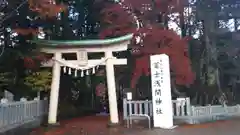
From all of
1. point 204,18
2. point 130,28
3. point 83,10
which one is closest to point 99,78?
point 83,10

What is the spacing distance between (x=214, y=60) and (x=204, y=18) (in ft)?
9.10

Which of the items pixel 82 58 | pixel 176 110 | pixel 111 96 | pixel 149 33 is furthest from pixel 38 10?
pixel 176 110

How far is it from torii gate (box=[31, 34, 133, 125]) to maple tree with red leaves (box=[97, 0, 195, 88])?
1447 mm

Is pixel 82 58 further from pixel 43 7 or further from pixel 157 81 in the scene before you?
pixel 157 81

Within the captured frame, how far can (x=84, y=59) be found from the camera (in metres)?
14.7

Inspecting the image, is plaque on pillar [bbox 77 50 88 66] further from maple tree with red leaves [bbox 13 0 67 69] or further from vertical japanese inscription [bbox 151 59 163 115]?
vertical japanese inscription [bbox 151 59 163 115]

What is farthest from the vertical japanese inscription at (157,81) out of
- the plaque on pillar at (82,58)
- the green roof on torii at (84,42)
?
the plaque on pillar at (82,58)

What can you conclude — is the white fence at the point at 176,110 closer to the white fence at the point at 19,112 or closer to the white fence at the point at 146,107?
the white fence at the point at 146,107

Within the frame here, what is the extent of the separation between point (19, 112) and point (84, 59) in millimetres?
3908

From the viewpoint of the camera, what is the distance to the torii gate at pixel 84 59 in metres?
14.3

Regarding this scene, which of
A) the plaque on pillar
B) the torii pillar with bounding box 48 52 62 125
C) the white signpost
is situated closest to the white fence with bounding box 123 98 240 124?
the white signpost

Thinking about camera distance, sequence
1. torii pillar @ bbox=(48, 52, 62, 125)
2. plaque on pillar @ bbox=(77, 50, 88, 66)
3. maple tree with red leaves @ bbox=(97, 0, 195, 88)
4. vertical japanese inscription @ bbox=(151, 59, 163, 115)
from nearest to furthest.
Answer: vertical japanese inscription @ bbox=(151, 59, 163, 115)
torii pillar @ bbox=(48, 52, 62, 125)
plaque on pillar @ bbox=(77, 50, 88, 66)
maple tree with red leaves @ bbox=(97, 0, 195, 88)

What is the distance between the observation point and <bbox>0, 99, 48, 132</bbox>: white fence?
10977 millimetres

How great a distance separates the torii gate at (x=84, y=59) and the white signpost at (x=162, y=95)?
79.3 inches
